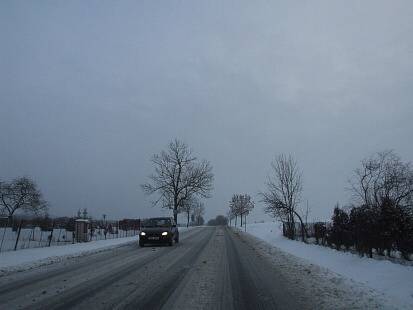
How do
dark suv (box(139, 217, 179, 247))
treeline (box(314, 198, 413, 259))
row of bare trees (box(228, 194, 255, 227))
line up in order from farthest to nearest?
row of bare trees (box(228, 194, 255, 227))
dark suv (box(139, 217, 179, 247))
treeline (box(314, 198, 413, 259))

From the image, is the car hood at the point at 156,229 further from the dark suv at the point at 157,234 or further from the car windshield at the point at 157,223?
the car windshield at the point at 157,223

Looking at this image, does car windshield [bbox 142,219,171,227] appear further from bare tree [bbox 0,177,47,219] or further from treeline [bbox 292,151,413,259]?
bare tree [bbox 0,177,47,219]

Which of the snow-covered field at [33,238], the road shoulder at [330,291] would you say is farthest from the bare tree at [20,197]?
the road shoulder at [330,291]

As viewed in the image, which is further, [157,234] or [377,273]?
[157,234]

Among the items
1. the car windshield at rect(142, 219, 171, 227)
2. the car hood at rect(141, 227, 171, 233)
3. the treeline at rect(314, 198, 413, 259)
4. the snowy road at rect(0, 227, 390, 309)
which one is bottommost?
the snowy road at rect(0, 227, 390, 309)

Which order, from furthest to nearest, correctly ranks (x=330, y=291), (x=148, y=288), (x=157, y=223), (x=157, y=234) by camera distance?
1. (x=157, y=223)
2. (x=157, y=234)
3. (x=148, y=288)
4. (x=330, y=291)

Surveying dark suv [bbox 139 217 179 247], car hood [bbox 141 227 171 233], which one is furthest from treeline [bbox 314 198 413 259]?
car hood [bbox 141 227 171 233]

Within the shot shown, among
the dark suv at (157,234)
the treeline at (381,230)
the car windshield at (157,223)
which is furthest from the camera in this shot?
the car windshield at (157,223)

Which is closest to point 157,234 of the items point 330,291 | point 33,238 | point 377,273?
point 33,238

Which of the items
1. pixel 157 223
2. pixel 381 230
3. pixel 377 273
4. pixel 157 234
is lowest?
pixel 377 273

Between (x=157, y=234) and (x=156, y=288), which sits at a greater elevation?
(x=157, y=234)

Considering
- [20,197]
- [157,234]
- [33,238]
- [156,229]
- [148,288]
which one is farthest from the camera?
[20,197]

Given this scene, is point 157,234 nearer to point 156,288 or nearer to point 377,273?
point 377,273

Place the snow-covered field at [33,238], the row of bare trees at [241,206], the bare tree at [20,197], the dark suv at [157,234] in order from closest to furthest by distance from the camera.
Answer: the snow-covered field at [33,238], the dark suv at [157,234], the bare tree at [20,197], the row of bare trees at [241,206]
